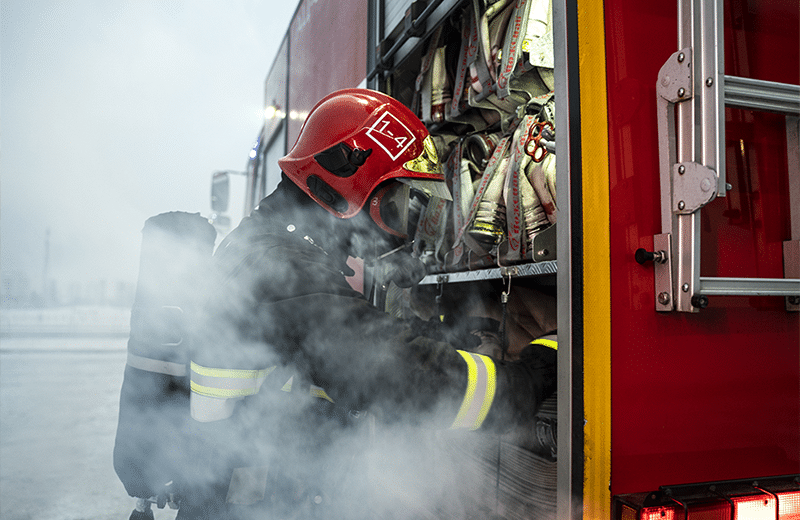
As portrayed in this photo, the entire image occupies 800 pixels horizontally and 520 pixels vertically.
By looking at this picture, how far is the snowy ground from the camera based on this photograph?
132 inches

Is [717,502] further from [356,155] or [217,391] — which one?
[356,155]

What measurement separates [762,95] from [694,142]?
0.20m

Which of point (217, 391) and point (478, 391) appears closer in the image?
point (478, 391)

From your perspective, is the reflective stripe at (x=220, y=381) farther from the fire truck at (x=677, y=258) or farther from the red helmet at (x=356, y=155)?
the fire truck at (x=677, y=258)

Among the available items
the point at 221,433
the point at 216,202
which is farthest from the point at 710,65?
the point at 216,202

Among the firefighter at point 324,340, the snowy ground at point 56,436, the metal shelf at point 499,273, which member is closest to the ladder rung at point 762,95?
the metal shelf at point 499,273

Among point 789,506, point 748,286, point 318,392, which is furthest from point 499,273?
point 789,506

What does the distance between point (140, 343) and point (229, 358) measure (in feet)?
2.32

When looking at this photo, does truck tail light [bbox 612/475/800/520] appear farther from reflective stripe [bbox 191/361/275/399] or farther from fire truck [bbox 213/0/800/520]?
reflective stripe [bbox 191/361/275/399]

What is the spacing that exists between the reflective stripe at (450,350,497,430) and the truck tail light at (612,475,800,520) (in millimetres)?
359

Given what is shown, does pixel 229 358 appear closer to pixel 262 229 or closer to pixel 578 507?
pixel 262 229

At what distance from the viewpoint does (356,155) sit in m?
1.75

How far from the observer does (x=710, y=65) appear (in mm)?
966

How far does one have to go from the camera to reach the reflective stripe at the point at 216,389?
145cm
